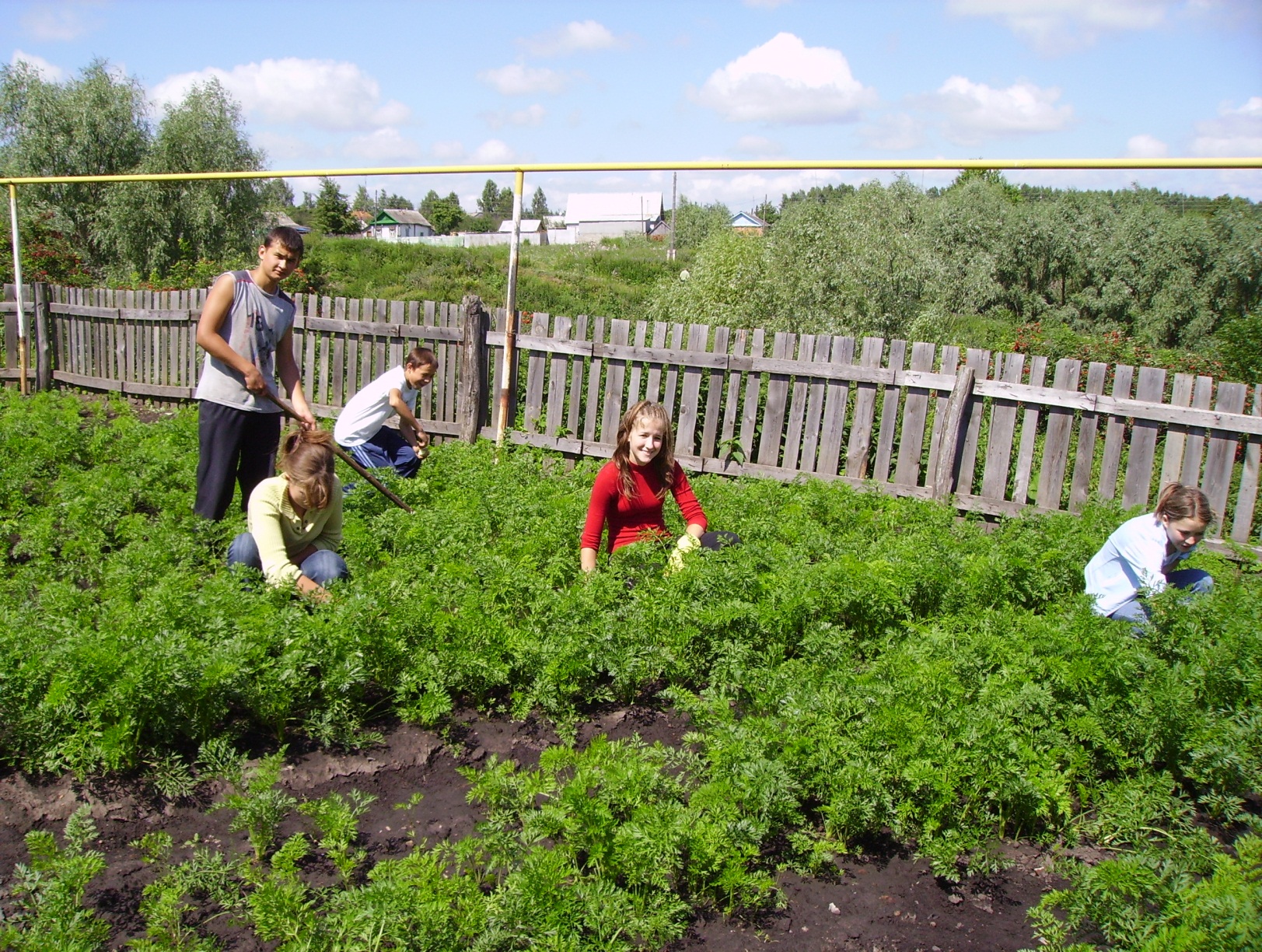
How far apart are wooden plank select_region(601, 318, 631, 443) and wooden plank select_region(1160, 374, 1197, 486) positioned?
4717 mm

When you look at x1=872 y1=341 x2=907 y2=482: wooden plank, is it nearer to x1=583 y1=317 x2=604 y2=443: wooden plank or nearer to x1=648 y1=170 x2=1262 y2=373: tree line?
x1=583 y1=317 x2=604 y2=443: wooden plank

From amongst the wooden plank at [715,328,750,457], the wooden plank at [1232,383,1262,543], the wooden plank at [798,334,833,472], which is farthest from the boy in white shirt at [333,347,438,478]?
the wooden plank at [1232,383,1262,543]

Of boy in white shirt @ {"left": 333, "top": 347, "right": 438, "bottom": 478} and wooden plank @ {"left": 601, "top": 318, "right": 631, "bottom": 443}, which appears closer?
boy in white shirt @ {"left": 333, "top": 347, "right": 438, "bottom": 478}

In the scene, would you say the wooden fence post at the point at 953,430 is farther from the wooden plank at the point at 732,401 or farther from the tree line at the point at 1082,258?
the tree line at the point at 1082,258

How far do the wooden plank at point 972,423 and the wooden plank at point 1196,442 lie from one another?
5.08 feet

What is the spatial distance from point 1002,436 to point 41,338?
13.2 meters

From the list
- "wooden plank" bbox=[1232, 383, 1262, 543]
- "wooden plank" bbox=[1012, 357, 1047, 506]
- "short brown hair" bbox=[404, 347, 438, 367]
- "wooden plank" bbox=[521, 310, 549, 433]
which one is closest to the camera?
"wooden plank" bbox=[1232, 383, 1262, 543]

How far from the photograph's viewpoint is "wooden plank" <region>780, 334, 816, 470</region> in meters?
8.30

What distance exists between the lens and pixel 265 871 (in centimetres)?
315

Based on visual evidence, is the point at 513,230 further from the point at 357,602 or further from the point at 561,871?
the point at 561,871

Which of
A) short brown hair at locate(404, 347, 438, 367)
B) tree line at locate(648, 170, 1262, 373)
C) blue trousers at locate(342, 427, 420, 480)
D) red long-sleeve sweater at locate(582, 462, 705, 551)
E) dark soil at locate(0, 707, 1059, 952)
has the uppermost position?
tree line at locate(648, 170, 1262, 373)

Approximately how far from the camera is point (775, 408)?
839cm

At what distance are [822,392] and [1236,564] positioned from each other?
11.3 feet

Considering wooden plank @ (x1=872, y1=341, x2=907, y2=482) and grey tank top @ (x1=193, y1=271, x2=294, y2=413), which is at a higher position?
grey tank top @ (x1=193, y1=271, x2=294, y2=413)
